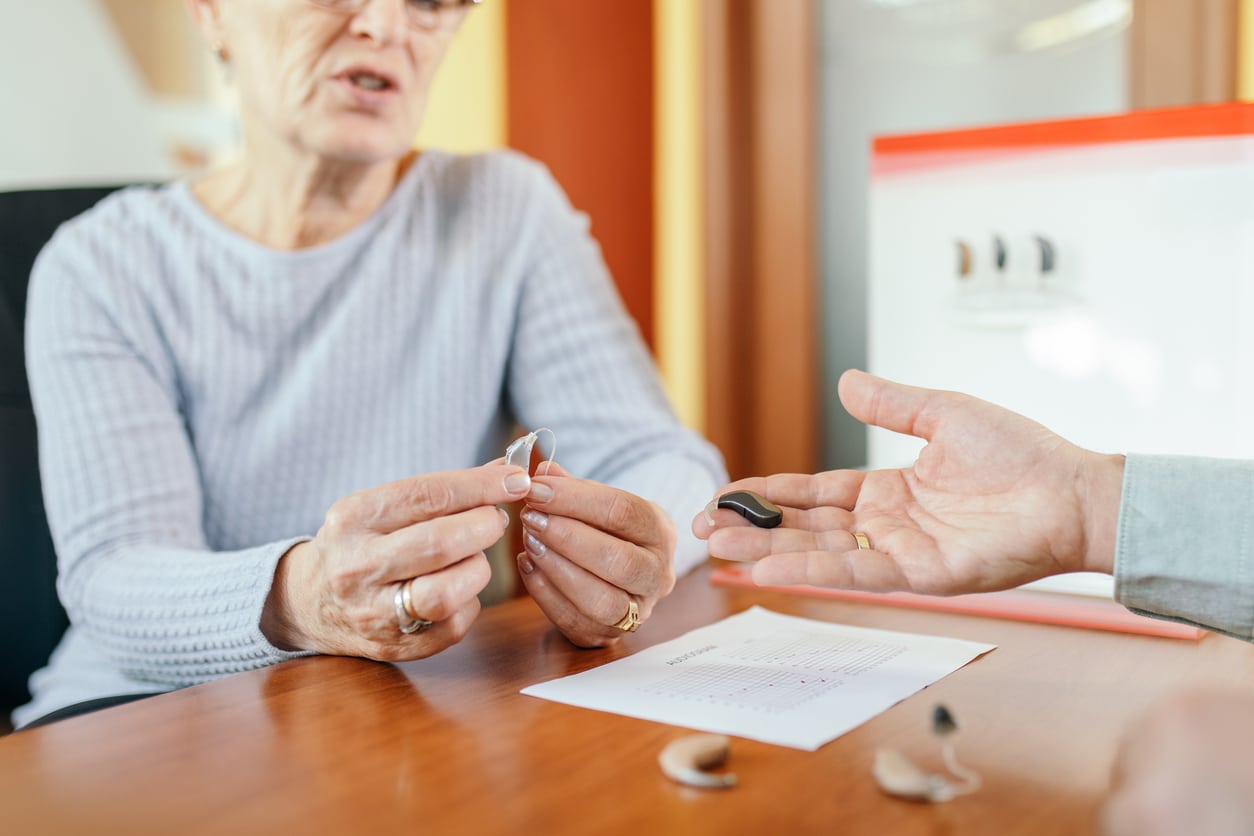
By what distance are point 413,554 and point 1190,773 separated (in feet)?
1.65

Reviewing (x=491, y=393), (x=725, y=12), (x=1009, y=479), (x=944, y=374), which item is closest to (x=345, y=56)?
(x=491, y=393)

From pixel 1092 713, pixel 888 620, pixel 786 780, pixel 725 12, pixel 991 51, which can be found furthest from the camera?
pixel 725 12

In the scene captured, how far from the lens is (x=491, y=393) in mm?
1359

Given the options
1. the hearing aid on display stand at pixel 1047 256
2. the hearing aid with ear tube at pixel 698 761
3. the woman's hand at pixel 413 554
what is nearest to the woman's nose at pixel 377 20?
the woman's hand at pixel 413 554

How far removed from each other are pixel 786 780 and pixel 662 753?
0.07m

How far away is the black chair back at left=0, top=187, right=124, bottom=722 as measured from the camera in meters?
1.16

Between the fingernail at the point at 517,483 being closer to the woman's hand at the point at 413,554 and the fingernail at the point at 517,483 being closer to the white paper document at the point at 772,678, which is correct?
the woman's hand at the point at 413,554

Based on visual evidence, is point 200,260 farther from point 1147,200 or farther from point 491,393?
point 1147,200

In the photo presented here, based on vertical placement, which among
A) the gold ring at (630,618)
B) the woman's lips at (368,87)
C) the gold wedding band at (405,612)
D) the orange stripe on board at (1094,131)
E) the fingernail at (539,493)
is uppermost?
the woman's lips at (368,87)

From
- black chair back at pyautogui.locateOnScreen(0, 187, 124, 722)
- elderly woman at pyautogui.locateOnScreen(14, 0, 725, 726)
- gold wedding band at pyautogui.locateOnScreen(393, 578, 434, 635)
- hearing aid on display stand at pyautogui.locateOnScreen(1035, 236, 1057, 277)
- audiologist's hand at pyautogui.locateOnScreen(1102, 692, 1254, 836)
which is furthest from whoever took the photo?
black chair back at pyautogui.locateOnScreen(0, 187, 124, 722)

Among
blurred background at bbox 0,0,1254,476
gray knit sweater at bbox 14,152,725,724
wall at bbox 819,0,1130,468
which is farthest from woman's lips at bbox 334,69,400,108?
wall at bbox 819,0,1130,468

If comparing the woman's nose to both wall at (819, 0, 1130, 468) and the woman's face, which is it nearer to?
the woman's face

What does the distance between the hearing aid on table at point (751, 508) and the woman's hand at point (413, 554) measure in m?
0.15

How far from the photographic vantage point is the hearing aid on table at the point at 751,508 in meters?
0.80
